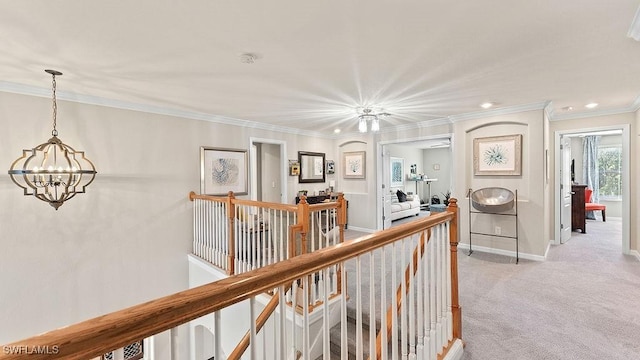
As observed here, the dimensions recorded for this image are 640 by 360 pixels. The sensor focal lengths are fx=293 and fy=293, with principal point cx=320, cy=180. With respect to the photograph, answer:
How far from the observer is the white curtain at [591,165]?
7.56m

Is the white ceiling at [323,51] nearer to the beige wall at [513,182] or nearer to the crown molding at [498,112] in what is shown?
the crown molding at [498,112]

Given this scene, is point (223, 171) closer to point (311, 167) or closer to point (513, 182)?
point (311, 167)

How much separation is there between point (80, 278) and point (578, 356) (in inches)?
189

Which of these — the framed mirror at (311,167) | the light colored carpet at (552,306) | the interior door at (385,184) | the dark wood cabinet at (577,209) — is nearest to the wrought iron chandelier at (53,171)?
the framed mirror at (311,167)

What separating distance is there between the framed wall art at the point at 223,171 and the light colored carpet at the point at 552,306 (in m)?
3.59

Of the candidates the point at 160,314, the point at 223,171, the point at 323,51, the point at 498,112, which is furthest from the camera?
the point at 223,171

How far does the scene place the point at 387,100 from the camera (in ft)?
12.1

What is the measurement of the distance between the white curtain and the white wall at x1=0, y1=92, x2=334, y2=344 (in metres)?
9.18

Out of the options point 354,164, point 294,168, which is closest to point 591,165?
point 354,164

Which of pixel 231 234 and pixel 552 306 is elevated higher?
pixel 231 234

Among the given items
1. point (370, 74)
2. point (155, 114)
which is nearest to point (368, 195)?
point (370, 74)

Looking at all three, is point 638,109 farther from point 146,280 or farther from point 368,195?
point 146,280

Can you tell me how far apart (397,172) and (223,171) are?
6126 mm

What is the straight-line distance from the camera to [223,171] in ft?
15.6
